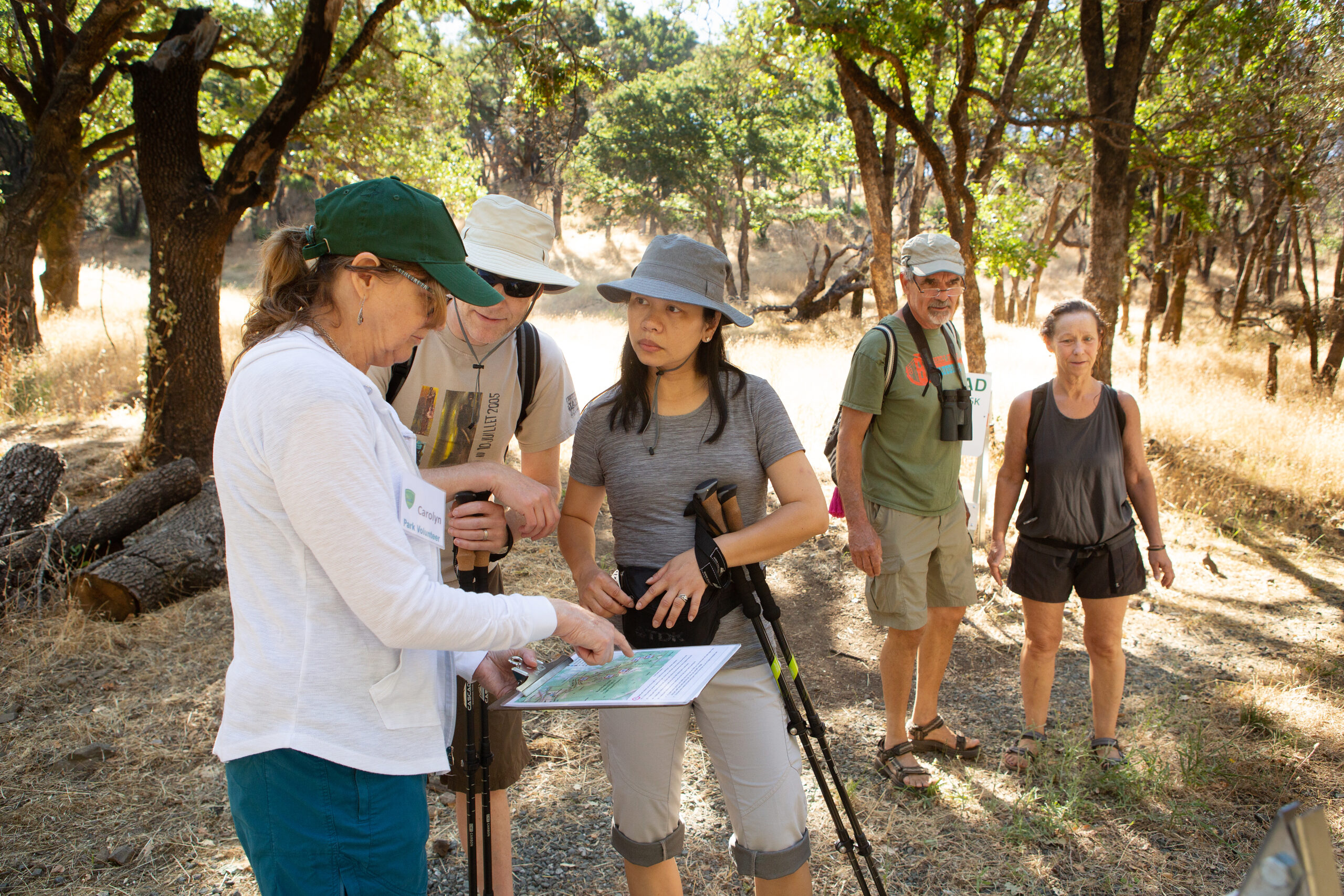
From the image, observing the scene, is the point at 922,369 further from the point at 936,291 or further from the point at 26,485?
the point at 26,485

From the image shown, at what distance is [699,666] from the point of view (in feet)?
6.06

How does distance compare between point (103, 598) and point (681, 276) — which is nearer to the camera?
point (681, 276)

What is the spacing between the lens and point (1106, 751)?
12.2 ft

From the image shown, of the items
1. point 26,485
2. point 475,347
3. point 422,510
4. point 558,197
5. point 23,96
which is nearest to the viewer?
point 422,510

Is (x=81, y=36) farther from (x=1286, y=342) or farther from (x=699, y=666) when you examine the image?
(x=1286, y=342)

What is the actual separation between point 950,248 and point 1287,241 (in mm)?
32055

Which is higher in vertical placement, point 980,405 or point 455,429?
point 455,429

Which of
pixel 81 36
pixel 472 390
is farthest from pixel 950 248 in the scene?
pixel 81 36

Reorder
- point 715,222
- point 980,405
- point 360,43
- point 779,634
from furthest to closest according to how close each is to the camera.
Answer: point 715,222 < point 360,43 < point 980,405 < point 779,634

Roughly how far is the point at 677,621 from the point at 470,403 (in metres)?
0.94

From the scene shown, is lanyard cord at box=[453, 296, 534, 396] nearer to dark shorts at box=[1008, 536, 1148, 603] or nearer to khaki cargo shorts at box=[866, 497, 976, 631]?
khaki cargo shorts at box=[866, 497, 976, 631]

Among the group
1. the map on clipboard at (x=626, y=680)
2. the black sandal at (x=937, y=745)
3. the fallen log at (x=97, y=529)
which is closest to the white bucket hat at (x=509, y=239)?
the map on clipboard at (x=626, y=680)

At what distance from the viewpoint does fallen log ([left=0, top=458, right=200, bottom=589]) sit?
5.30 m

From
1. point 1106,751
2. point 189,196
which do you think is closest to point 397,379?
point 1106,751
